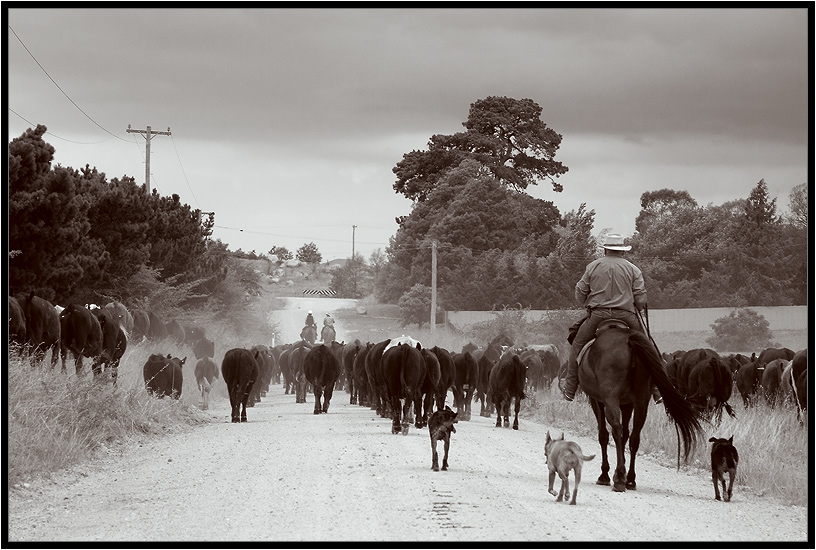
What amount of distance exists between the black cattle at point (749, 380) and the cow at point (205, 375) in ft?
39.6

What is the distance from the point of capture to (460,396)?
69.3 feet

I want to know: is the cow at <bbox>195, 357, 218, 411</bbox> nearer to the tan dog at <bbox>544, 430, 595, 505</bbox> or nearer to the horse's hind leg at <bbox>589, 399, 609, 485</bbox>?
the horse's hind leg at <bbox>589, 399, 609, 485</bbox>

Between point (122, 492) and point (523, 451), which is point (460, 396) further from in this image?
point (122, 492)

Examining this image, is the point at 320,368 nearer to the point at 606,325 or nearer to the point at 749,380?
the point at 749,380

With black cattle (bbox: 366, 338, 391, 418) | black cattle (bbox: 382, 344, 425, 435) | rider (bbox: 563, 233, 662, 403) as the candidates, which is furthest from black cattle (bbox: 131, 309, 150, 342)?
rider (bbox: 563, 233, 662, 403)

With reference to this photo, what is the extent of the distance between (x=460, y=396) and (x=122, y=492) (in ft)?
37.6

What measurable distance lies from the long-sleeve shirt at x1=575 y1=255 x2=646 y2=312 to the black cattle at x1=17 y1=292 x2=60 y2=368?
28.8 ft

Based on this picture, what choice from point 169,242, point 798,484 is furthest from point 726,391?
point 169,242

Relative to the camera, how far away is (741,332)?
41750 mm

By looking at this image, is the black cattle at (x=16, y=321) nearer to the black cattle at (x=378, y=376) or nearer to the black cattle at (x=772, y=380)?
the black cattle at (x=378, y=376)

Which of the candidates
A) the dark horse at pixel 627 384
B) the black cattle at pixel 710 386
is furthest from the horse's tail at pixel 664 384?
the black cattle at pixel 710 386

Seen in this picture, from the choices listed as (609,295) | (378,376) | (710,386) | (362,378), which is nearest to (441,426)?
(609,295)

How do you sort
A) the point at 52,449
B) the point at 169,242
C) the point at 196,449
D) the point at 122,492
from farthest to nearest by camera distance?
the point at 169,242 → the point at 196,449 → the point at 52,449 → the point at 122,492

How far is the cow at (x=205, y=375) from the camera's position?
24.0m
